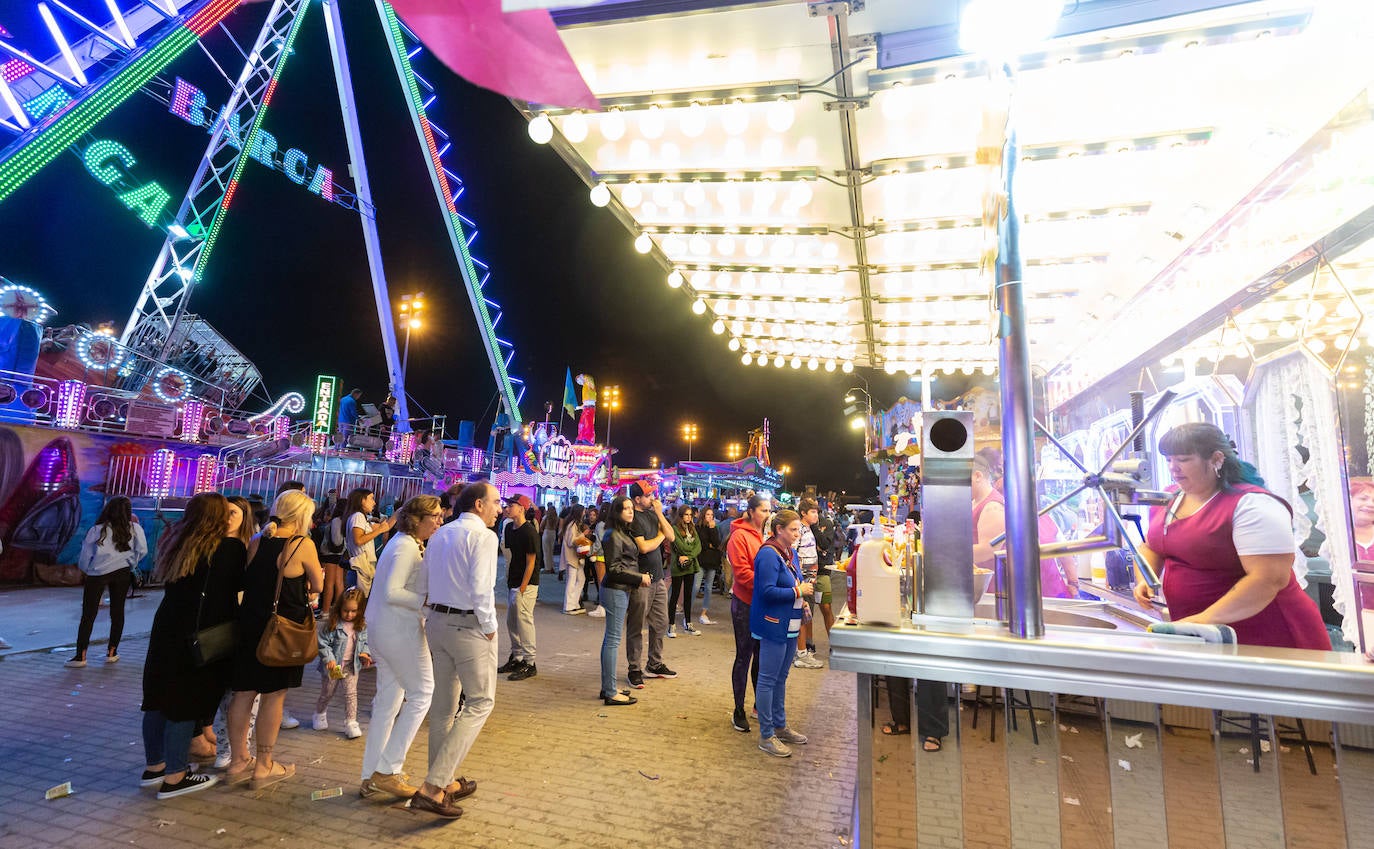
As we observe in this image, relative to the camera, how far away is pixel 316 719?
5.07m

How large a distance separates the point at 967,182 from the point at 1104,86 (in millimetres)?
1143

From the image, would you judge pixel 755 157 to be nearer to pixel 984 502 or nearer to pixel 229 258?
pixel 984 502

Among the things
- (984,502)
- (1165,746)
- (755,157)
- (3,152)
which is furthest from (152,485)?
(1165,746)

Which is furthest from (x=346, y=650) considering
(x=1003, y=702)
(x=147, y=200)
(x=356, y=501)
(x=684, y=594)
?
(x=147, y=200)

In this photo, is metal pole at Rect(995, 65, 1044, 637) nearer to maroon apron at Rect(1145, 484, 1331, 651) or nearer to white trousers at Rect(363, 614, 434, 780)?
maroon apron at Rect(1145, 484, 1331, 651)

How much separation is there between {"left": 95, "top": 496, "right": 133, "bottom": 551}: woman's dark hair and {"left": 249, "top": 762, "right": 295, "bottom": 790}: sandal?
4.22 meters

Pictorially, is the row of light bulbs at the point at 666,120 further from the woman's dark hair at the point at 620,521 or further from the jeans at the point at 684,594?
the jeans at the point at 684,594

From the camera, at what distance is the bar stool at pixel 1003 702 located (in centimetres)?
190

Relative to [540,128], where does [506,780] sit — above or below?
below

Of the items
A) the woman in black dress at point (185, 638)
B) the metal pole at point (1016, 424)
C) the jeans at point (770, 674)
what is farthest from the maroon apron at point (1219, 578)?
the woman in black dress at point (185, 638)

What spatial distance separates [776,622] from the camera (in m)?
4.69

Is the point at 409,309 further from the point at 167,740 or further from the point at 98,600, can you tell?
the point at 167,740

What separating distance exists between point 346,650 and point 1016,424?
17.3ft

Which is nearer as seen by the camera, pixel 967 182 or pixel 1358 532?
pixel 1358 532
